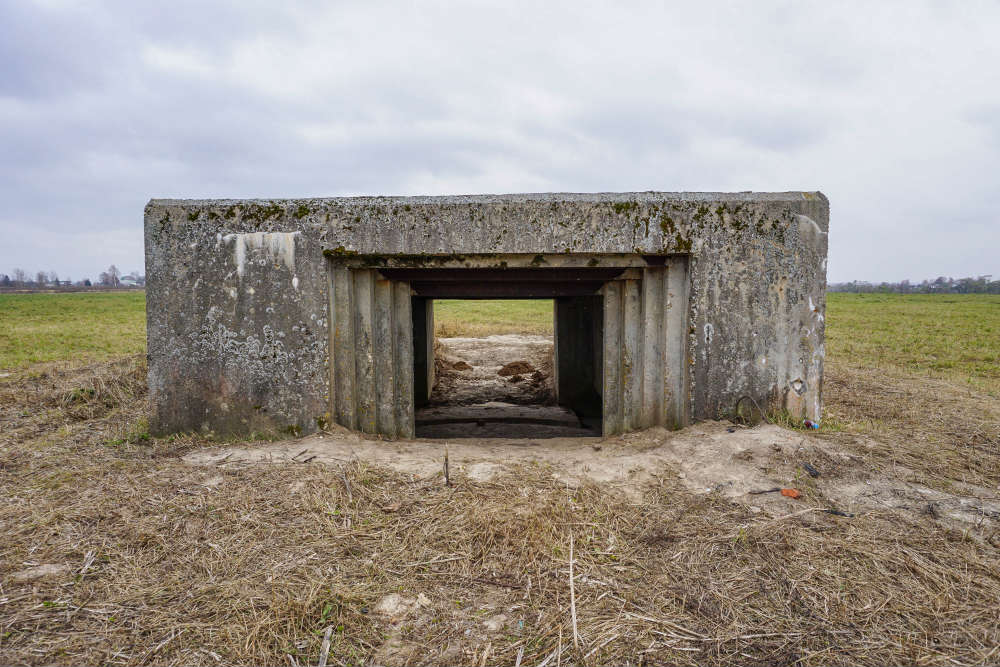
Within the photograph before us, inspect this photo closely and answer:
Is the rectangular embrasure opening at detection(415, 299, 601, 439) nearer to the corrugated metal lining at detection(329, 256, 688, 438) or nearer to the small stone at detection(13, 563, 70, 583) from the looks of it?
the corrugated metal lining at detection(329, 256, 688, 438)

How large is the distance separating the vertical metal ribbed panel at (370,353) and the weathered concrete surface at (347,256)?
9.6 inches

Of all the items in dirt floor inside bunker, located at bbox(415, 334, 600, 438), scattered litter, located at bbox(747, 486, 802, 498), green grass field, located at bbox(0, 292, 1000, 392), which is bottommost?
dirt floor inside bunker, located at bbox(415, 334, 600, 438)

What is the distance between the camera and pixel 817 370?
4.66 metres

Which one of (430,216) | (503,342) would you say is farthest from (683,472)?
(503,342)

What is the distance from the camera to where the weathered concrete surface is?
177 inches

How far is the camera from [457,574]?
8.34ft

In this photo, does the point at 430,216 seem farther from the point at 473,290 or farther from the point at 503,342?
the point at 503,342

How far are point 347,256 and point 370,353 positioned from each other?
95 cm

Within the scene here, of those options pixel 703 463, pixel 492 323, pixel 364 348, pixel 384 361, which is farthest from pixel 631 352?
pixel 492 323

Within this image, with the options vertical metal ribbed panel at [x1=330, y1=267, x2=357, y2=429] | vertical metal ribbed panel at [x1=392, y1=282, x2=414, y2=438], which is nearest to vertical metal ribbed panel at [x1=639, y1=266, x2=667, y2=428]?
vertical metal ribbed panel at [x1=392, y1=282, x2=414, y2=438]

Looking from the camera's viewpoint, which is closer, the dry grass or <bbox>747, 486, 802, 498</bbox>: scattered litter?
the dry grass

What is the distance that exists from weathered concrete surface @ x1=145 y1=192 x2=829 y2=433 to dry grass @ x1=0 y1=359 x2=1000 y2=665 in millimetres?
918

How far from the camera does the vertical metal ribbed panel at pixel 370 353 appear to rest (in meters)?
4.80

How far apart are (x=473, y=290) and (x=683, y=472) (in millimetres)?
4621
